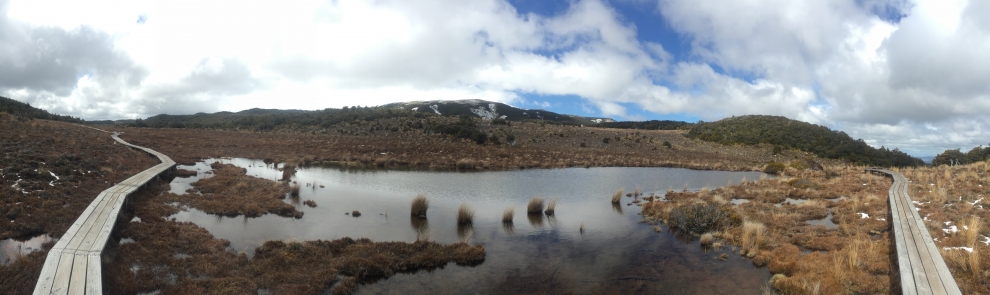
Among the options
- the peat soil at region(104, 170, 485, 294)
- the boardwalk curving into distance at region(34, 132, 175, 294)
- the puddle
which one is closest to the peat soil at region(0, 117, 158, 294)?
the puddle

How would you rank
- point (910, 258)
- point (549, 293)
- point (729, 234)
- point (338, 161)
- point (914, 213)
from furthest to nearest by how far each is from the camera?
point (338, 161), point (729, 234), point (914, 213), point (549, 293), point (910, 258)

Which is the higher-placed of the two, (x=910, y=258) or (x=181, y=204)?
(x=910, y=258)

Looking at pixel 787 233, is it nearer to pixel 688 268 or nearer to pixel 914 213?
pixel 914 213

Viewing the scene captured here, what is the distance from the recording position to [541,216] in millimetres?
18234

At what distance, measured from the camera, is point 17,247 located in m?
10.4

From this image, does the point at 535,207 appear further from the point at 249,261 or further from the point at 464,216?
the point at 249,261

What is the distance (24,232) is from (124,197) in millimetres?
3730

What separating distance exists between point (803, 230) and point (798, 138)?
168 feet

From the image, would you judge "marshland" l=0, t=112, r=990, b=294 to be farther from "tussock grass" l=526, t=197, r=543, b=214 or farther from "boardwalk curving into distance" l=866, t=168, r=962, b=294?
"boardwalk curving into distance" l=866, t=168, r=962, b=294

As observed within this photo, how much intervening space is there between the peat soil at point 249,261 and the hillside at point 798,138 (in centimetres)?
5616

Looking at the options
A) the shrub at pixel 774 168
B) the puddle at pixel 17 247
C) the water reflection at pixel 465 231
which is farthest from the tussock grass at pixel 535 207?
the shrub at pixel 774 168

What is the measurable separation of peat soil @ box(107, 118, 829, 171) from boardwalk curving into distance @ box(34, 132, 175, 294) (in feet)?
68.2

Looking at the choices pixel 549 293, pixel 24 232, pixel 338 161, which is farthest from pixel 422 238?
pixel 338 161

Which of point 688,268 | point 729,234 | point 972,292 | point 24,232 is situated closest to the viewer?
point 972,292
